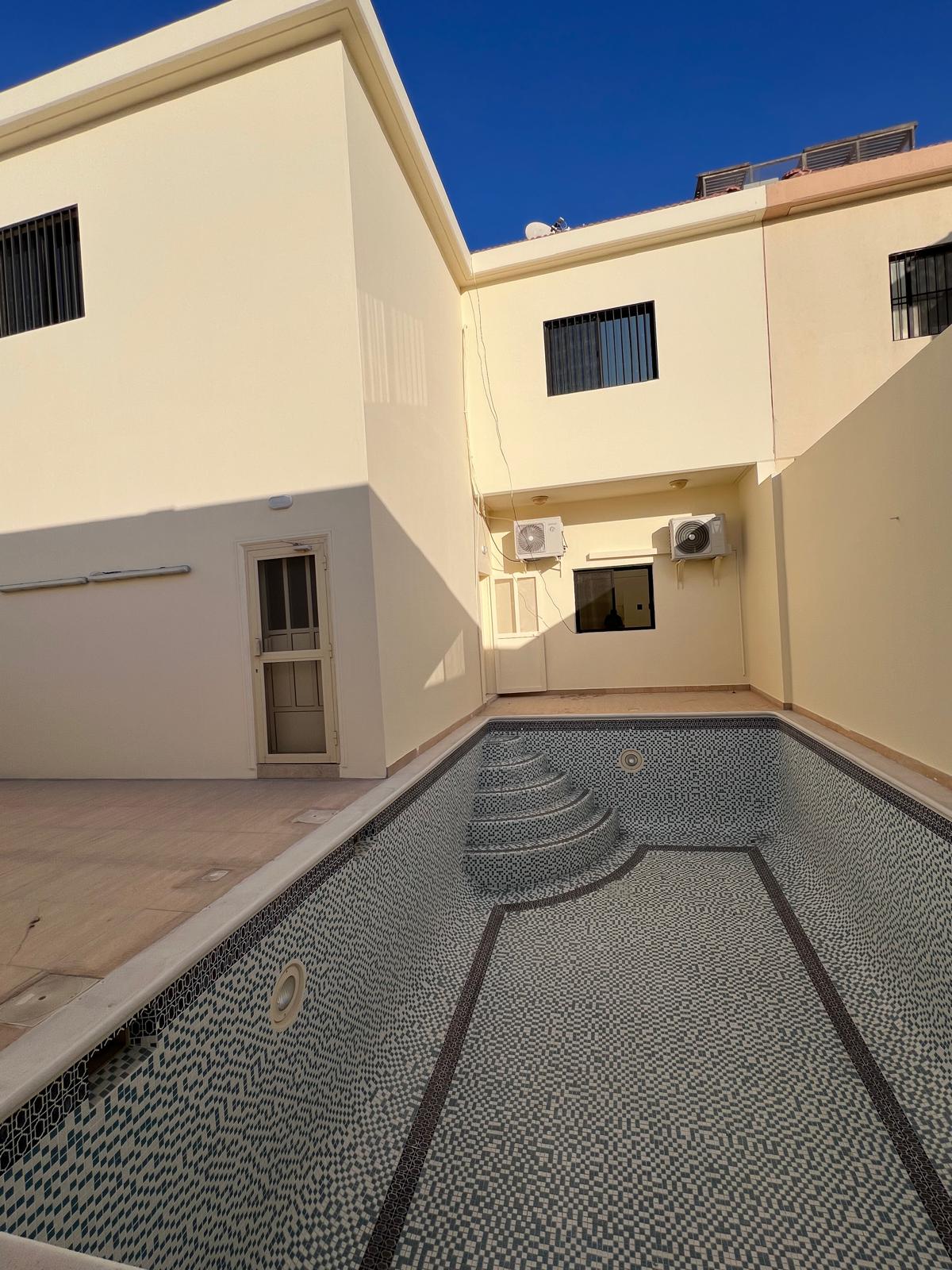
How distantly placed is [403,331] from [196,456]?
2372mm

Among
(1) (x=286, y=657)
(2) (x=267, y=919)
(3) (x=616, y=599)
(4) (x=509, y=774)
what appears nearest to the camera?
(2) (x=267, y=919)

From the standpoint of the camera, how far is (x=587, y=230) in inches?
312

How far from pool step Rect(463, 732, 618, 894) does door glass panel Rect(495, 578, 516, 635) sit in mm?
3110

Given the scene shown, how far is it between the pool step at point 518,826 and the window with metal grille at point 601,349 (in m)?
5.65

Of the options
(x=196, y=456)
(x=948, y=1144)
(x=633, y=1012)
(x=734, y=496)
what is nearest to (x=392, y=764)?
(x=633, y=1012)

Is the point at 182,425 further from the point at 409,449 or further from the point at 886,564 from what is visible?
the point at 886,564

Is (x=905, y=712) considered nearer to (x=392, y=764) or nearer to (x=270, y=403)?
(x=392, y=764)

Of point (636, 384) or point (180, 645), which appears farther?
point (636, 384)

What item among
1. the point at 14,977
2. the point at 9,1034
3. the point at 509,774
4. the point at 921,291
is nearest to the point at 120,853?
the point at 14,977

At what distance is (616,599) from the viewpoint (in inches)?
377

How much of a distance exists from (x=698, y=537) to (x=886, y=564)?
4395mm

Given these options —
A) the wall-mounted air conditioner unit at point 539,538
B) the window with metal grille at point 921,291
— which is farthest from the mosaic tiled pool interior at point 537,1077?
the window with metal grille at point 921,291

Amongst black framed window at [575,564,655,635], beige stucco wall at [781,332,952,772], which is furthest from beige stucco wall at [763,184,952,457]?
black framed window at [575,564,655,635]

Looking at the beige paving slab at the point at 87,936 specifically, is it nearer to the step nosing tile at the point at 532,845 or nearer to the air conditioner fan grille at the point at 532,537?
the step nosing tile at the point at 532,845
